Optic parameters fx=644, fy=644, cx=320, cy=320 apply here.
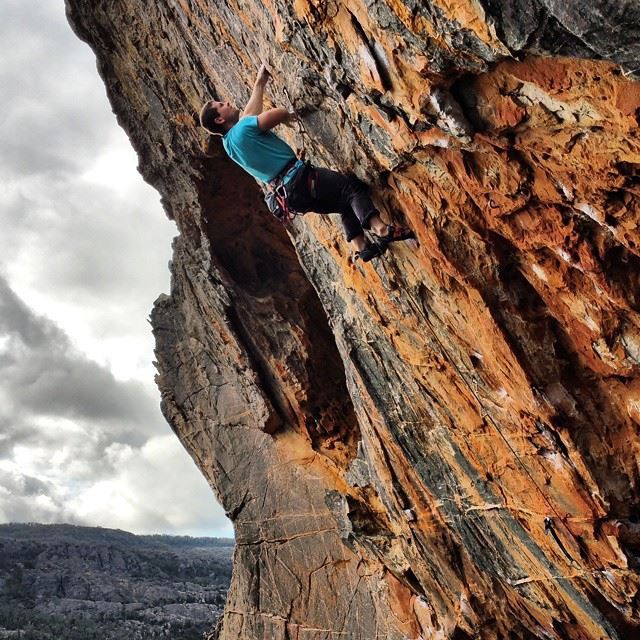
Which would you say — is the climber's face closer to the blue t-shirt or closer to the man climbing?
the man climbing

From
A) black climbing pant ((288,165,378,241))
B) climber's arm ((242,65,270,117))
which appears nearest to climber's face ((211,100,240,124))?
climber's arm ((242,65,270,117))

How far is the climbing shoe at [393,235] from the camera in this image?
7613mm

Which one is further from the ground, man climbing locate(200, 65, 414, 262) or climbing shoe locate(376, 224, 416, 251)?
man climbing locate(200, 65, 414, 262)

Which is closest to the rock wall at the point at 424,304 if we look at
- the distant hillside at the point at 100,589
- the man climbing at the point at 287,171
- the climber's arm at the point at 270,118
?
the man climbing at the point at 287,171

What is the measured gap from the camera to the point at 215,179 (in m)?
16.2

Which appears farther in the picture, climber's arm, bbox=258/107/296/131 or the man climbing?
the man climbing

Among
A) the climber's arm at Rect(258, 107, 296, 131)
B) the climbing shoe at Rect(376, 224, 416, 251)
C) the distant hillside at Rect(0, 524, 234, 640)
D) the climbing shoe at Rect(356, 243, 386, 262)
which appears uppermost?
the climber's arm at Rect(258, 107, 296, 131)

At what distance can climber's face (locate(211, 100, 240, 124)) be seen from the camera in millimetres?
7395

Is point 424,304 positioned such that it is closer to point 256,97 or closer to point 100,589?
point 256,97

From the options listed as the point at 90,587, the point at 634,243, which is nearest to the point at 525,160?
the point at 634,243

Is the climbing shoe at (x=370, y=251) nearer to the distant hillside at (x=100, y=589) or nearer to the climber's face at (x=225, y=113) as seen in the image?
the climber's face at (x=225, y=113)

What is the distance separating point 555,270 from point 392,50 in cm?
301

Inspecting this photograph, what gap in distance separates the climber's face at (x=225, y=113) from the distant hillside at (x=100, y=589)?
166 feet

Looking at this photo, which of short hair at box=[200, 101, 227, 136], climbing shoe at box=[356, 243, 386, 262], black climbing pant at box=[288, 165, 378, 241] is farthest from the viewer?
climbing shoe at box=[356, 243, 386, 262]
